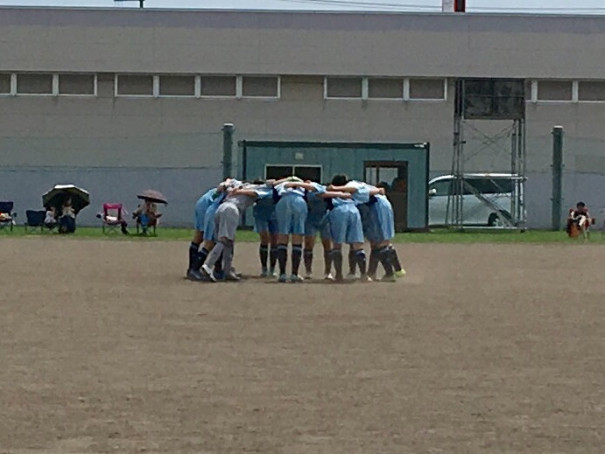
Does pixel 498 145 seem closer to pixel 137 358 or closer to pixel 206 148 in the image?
pixel 206 148

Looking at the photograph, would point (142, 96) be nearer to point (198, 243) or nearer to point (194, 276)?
point (198, 243)

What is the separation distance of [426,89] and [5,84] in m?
14.0

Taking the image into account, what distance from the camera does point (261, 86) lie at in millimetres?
46062

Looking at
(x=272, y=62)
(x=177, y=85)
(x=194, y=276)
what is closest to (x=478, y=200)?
(x=272, y=62)

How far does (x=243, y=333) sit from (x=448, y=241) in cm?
2186

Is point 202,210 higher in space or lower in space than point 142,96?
lower

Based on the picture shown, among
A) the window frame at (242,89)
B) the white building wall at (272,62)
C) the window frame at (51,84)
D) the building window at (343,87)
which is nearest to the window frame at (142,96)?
the white building wall at (272,62)

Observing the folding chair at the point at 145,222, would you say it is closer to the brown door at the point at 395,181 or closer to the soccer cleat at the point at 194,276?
the brown door at the point at 395,181

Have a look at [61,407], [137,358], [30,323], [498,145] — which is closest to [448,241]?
[498,145]

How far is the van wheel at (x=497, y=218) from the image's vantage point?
1598 inches

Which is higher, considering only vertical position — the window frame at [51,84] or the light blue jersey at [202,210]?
the window frame at [51,84]

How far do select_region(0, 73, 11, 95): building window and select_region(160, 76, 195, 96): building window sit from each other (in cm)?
504

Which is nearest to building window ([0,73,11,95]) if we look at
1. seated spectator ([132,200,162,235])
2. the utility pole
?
seated spectator ([132,200,162,235])

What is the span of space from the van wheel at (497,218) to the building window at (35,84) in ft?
50.3
